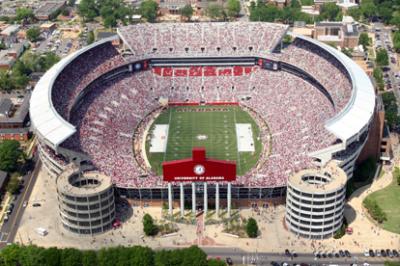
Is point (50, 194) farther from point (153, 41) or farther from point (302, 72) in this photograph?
point (302, 72)

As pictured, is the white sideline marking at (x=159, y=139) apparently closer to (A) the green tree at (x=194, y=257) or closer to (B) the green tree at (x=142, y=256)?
(B) the green tree at (x=142, y=256)

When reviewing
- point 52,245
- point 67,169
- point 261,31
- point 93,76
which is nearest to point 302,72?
point 261,31

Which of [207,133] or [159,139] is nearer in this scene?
[159,139]

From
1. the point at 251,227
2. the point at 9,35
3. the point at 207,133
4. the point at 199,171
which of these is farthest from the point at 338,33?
the point at 9,35

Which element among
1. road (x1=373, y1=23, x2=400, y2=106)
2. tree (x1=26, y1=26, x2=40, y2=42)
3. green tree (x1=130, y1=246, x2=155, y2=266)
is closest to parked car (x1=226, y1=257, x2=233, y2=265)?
green tree (x1=130, y1=246, x2=155, y2=266)

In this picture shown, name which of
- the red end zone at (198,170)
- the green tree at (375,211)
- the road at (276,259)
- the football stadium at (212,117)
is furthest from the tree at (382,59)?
the red end zone at (198,170)

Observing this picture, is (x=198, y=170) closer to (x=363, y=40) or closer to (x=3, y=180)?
(x=3, y=180)

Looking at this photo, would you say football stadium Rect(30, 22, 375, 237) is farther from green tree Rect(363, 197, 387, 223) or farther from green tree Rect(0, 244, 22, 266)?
green tree Rect(0, 244, 22, 266)
